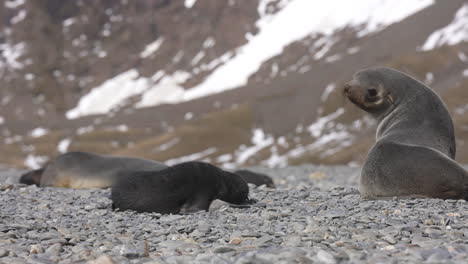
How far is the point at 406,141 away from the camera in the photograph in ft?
36.8

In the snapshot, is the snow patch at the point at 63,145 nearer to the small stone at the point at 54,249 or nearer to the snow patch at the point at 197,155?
the snow patch at the point at 197,155

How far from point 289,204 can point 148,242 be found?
425cm

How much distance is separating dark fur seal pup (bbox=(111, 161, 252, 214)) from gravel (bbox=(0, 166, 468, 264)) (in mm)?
278

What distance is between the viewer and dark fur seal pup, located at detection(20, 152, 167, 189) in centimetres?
1610

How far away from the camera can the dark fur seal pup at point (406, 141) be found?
10305 mm

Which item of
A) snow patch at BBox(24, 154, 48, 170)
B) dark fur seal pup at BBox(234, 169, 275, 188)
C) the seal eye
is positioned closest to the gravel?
the seal eye

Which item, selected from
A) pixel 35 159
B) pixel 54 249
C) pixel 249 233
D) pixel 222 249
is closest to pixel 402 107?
pixel 249 233

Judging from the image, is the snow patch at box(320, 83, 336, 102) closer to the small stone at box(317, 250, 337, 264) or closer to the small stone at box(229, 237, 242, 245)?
the small stone at box(229, 237, 242, 245)

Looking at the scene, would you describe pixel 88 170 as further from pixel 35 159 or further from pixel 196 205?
pixel 35 159

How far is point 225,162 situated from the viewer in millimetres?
125625

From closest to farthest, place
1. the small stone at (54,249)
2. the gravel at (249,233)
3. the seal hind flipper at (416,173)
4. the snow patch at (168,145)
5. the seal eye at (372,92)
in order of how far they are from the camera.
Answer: the gravel at (249,233) → the small stone at (54,249) → the seal hind flipper at (416,173) → the seal eye at (372,92) → the snow patch at (168,145)

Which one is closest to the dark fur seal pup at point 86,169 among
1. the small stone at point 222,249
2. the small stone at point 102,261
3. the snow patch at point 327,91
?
the small stone at point 222,249

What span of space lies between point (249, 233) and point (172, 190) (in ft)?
10.6

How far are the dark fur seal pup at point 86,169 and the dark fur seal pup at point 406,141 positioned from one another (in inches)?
248
